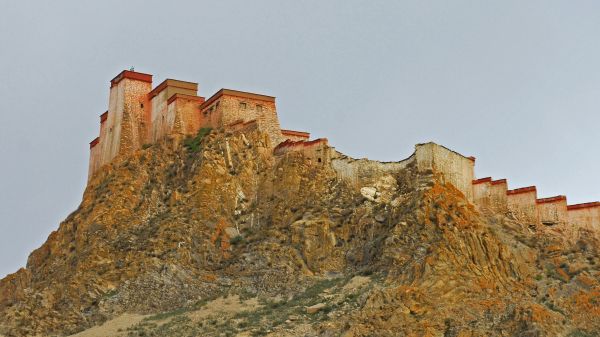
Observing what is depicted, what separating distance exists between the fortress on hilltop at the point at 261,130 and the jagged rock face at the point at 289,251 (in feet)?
2.20

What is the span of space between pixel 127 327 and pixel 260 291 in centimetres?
589

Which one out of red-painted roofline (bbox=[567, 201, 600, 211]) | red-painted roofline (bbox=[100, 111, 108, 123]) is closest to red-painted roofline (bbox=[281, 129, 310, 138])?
red-painted roofline (bbox=[100, 111, 108, 123])

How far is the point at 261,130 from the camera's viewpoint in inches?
2470

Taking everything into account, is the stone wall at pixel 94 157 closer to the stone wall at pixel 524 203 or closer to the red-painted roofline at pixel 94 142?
the red-painted roofline at pixel 94 142

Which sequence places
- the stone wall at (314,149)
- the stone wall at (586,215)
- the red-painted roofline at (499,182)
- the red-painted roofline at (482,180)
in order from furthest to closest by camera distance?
the stone wall at (314,149) → the red-painted roofline at (482,180) → the red-painted roofline at (499,182) → the stone wall at (586,215)

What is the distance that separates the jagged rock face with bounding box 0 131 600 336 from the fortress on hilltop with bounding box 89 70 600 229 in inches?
26.4

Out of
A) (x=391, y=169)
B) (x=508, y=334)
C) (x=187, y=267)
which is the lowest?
(x=508, y=334)

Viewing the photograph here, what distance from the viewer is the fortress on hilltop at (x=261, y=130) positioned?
58781 millimetres

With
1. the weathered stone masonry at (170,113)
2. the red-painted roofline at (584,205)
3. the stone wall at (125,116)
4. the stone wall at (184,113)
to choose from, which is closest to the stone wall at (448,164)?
the red-painted roofline at (584,205)

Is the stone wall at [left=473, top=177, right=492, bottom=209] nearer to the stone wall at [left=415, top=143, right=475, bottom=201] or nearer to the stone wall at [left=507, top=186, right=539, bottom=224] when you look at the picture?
the stone wall at [left=415, top=143, right=475, bottom=201]

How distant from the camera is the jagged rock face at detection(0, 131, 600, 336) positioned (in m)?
50.6

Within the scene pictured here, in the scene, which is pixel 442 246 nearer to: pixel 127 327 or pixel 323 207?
pixel 323 207

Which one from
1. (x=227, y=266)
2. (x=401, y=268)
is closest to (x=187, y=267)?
(x=227, y=266)

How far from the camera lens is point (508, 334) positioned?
49125mm
